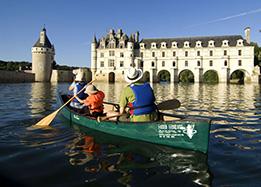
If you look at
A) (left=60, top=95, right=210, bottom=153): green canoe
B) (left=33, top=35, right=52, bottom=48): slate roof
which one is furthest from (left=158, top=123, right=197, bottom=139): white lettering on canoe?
(left=33, top=35, right=52, bottom=48): slate roof

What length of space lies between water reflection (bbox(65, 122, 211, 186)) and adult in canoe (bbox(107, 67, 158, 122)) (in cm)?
71

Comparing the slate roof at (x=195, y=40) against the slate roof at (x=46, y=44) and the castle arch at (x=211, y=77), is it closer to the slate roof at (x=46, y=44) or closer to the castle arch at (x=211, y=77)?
the castle arch at (x=211, y=77)

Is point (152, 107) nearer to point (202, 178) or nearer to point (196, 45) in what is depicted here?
point (202, 178)

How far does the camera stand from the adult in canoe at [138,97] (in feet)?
20.0

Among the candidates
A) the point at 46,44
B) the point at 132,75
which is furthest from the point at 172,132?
the point at 46,44

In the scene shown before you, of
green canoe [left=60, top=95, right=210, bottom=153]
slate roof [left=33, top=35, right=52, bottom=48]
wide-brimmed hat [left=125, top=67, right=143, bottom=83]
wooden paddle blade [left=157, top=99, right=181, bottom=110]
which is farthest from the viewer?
slate roof [left=33, top=35, right=52, bottom=48]

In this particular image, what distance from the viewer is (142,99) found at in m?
6.11

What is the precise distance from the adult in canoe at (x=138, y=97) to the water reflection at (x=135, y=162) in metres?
0.71

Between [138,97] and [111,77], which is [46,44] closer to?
[111,77]

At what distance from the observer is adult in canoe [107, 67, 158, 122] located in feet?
20.0

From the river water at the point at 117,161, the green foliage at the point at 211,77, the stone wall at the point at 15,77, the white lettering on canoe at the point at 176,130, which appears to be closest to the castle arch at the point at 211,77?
the green foliage at the point at 211,77

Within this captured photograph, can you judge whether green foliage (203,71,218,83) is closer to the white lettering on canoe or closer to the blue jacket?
the blue jacket

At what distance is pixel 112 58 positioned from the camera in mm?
65062

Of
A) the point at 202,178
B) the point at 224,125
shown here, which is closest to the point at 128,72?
the point at 202,178
